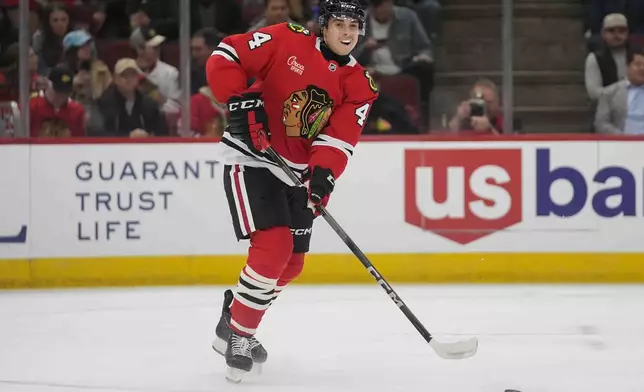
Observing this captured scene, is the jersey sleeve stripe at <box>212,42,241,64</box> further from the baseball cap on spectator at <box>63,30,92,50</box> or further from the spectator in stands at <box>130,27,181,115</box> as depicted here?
the baseball cap on spectator at <box>63,30,92,50</box>

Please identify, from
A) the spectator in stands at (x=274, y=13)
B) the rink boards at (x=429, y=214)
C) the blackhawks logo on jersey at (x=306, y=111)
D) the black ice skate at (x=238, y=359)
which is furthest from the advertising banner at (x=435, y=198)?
the black ice skate at (x=238, y=359)

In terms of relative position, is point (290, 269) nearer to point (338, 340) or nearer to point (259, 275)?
point (259, 275)

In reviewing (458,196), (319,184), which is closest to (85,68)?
(458,196)

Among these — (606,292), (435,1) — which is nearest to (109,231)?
(435,1)

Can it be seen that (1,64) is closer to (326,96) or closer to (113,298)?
(113,298)

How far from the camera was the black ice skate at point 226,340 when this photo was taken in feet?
11.8

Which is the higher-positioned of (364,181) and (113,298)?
(364,181)

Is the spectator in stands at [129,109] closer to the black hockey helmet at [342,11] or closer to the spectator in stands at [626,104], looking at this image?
the spectator in stands at [626,104]

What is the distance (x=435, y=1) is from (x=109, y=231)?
7.11 feet

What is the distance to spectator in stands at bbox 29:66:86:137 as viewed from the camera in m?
5.86

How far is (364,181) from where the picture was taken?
19.5 feet

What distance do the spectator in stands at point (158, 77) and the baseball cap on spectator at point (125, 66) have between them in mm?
23

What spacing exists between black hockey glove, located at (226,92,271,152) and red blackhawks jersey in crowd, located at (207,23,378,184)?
71 mm

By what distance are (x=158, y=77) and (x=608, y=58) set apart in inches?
95.2
